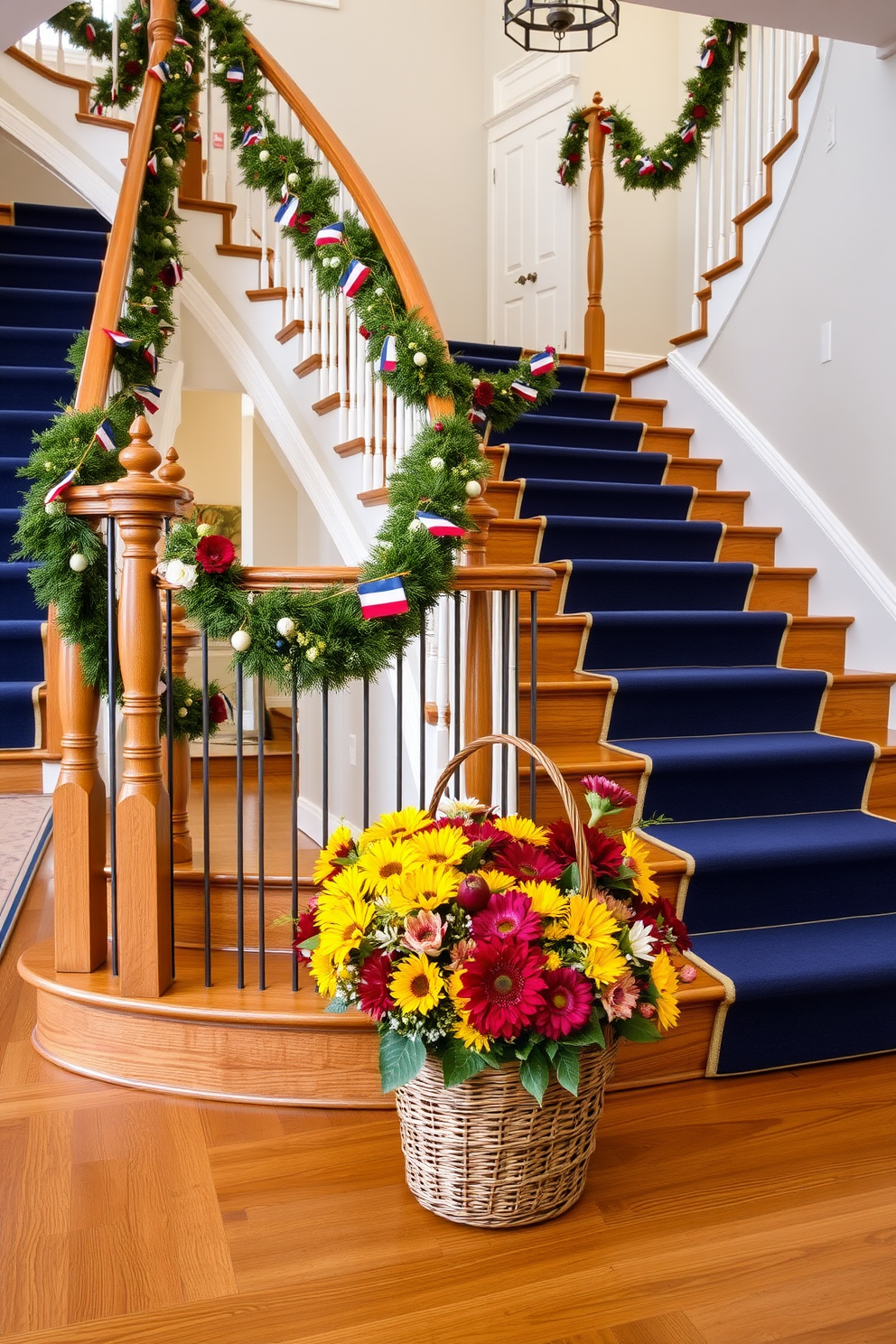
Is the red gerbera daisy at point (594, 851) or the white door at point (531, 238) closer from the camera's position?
the red gerbera daisy at point (594, 851)

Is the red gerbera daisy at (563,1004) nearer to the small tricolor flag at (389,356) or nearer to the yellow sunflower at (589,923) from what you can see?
the yellow sunflower at (589,923)

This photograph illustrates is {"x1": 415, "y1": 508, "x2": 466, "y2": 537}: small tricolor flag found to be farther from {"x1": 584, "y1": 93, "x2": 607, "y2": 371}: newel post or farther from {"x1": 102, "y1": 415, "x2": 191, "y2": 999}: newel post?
{"x1": 584, "y1": 93, "x2": 607, "y2": 371}: newel post

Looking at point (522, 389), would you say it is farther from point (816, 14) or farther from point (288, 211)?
point (816, 14)

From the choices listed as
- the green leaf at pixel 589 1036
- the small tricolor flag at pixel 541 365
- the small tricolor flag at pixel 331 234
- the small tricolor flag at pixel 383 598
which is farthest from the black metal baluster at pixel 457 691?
the small tricolor flag at pixel 331 234

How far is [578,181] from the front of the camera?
19.8 ft

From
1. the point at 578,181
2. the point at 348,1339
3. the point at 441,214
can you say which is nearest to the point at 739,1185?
the point at 348,1339

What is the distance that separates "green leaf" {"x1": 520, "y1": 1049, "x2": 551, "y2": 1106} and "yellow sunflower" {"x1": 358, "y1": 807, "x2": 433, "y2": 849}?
40 cm

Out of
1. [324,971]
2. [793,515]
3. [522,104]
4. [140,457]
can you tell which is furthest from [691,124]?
[324,971]

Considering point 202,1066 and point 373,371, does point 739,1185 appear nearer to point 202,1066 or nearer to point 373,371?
point 202,1066

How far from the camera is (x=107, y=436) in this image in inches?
89.9

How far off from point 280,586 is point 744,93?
383 centimetres

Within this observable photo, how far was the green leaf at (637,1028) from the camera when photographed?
168 centimetres

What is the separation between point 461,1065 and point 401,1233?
337 mm

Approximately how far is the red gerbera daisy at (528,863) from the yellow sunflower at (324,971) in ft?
1.01
